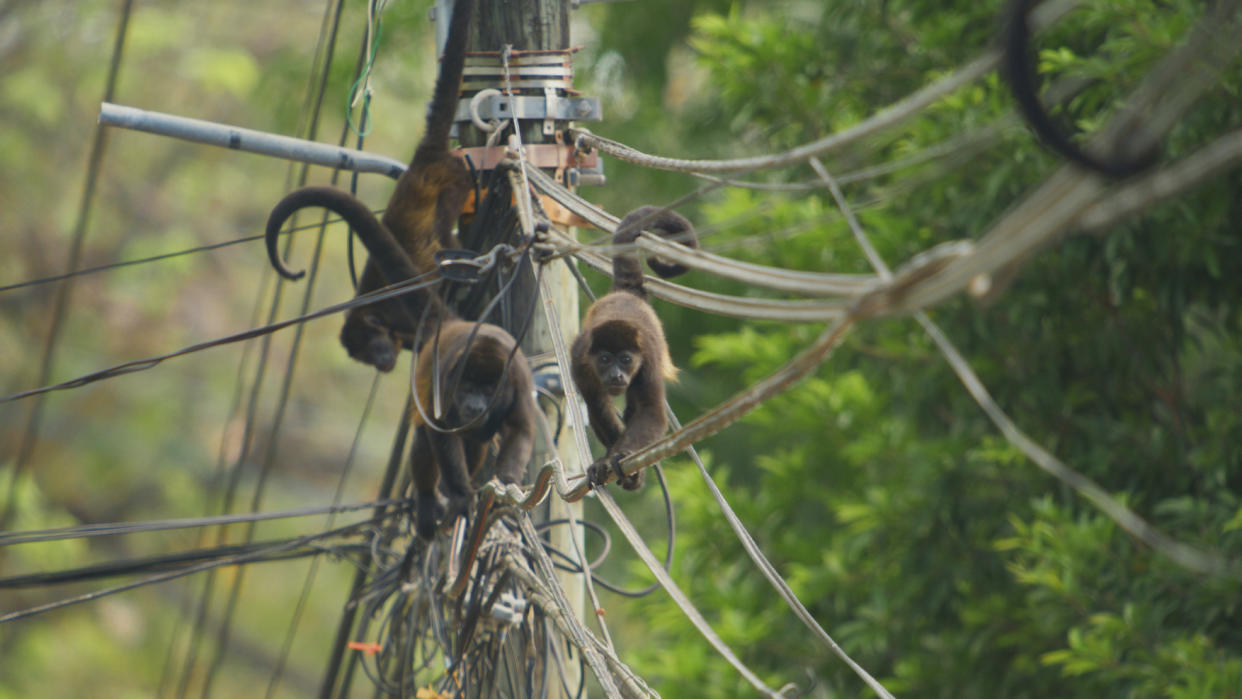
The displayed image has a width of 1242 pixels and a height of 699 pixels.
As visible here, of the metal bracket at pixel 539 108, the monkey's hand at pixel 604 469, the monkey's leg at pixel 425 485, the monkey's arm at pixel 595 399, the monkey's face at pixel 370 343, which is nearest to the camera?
the monkey's hand at pixel 604 469

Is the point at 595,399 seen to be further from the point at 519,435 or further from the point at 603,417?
the point at 519,435

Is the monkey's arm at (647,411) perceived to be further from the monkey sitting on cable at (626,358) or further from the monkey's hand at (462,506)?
the monkey's hand at (462,506)

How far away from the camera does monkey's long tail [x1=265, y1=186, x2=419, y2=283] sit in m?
4.16

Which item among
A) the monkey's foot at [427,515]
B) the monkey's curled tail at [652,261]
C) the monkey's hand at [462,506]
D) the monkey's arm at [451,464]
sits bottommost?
the monkey's foot at [427,515]

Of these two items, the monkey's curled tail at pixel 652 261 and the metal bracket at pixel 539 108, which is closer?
the monkey's curled tail at pixel 652 261

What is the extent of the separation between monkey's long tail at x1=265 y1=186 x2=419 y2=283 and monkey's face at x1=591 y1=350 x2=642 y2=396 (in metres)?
1.60

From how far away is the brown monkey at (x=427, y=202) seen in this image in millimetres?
3793

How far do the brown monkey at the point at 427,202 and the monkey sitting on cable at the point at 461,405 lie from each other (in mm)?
176

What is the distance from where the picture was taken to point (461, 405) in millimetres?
3830

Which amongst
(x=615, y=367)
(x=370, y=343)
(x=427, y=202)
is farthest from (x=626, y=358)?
(x=370, y=343)

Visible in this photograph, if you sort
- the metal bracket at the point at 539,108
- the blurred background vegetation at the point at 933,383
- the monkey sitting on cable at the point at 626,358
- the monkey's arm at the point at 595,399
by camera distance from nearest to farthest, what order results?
1. the monkey sitting on cable at the point at 626,358
2. the monkey's arm at the point at 595,399
3. the metal bracket at the point at 539,108
4. the blurred background vegetation at the point at 933,383

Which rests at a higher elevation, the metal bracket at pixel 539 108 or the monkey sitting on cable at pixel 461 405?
the metal bracket at pixel 539 108

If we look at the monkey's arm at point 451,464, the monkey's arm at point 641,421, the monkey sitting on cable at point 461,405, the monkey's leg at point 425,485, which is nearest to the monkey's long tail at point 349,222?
the monkey sitting on cable at point 461,405

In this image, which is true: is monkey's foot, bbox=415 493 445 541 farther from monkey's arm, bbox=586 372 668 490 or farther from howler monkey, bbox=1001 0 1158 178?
howler monkey, bbox=1001 0 1158 178
